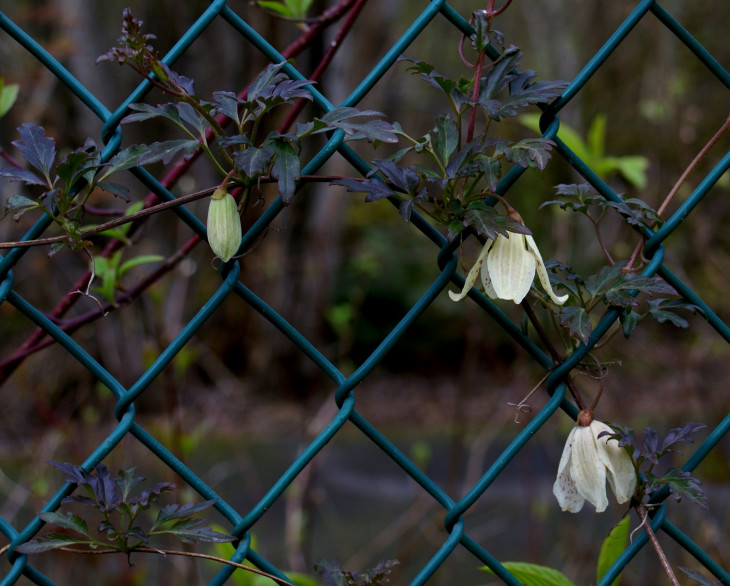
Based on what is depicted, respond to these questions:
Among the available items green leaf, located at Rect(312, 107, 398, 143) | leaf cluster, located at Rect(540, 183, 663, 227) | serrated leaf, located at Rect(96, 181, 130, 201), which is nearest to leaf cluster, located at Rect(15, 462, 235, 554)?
serrated leaf, located at Rect(96, 181, 130, 201)

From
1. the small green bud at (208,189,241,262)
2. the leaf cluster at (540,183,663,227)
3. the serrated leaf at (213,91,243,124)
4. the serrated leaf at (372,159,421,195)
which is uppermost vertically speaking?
the leaf cluster at (540,183,663,227)

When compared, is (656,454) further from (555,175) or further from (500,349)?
(555,175)

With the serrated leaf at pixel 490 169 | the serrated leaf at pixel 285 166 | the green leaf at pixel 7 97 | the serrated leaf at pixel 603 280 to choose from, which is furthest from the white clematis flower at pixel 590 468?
the green leaf at pixel 7 97

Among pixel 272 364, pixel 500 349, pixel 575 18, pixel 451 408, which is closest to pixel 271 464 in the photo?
pixel 272 364

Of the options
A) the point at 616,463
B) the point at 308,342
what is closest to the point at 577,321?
the point at 616,463

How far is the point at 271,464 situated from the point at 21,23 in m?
2.80

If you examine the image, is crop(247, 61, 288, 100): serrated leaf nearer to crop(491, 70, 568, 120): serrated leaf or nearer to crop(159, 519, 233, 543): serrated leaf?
crop(491, 70, 568, 120): serrated leaf

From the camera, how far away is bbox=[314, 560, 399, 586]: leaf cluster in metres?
0.65

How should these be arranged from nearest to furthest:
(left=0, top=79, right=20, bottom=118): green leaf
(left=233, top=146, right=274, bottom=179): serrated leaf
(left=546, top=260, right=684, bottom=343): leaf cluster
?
(left=233, top=146, right=274, bottom=179): serrated leaf < (left=546, top=260, right=684, bottom=343): leaf cluster < (left=0, top=79, right=20, bottom=118): green leaf

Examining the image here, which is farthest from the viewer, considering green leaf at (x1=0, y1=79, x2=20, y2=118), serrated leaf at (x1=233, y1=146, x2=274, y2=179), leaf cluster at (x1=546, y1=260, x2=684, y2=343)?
green leaf at (x1=0, y1=79, x2=20, y2=118)

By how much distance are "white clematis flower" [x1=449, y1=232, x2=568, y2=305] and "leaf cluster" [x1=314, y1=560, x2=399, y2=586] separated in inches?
10.5

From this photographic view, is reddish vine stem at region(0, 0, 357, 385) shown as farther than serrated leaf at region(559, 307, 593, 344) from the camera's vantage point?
Yes

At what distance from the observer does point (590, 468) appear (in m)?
0.65

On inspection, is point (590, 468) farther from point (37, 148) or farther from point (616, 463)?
point (37, 148)
